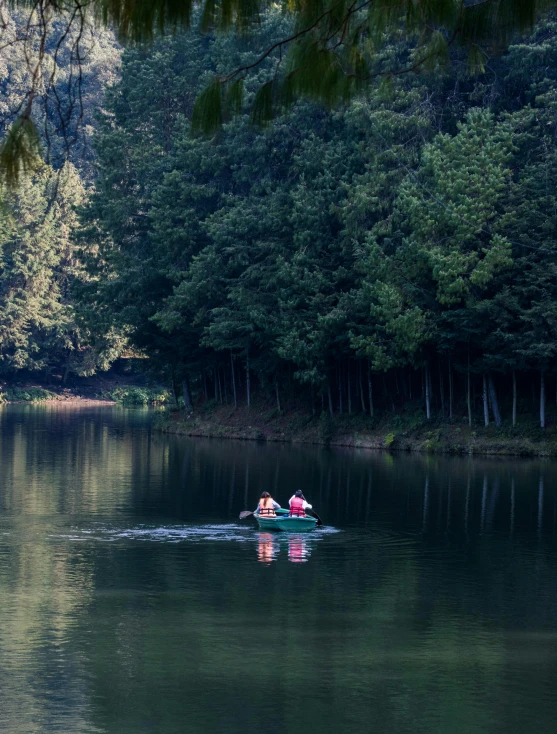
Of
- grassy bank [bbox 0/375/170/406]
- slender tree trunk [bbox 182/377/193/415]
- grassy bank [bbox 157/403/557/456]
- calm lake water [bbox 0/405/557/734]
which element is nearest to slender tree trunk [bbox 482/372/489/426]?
grassy bank [bbox 157/403/557/456]

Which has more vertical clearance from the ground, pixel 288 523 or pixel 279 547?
pixel 288 523

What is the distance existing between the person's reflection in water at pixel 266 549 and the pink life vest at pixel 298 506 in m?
0.99

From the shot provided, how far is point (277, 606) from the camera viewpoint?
72.8 feet

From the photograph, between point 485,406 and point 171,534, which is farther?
point 485,406

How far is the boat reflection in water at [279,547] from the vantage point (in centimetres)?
2770

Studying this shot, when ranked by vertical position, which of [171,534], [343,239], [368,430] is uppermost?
[343,239]

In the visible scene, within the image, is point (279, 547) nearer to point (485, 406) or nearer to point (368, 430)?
point (485, 406)

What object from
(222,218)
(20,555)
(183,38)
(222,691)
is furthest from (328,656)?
(183,38)

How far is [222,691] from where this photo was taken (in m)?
16.7

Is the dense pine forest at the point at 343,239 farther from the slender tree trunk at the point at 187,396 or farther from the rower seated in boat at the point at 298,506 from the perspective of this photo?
the rower seated in boat at the point at 298,506

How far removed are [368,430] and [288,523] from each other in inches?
1066

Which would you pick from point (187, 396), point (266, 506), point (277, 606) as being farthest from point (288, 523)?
point (187, 396)

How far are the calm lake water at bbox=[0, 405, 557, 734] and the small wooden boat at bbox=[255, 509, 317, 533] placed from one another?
550mm

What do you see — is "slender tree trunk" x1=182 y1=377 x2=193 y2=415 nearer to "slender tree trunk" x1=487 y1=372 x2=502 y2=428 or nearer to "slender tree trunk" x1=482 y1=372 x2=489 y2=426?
"slender tree trunk" x1=482 y1=372 x2=489 y2=426
